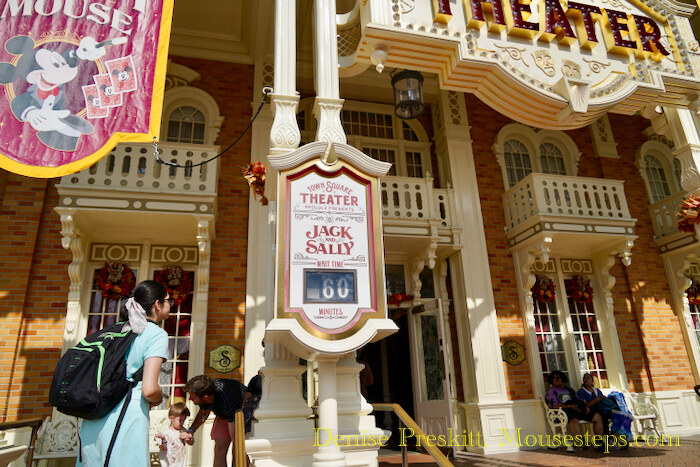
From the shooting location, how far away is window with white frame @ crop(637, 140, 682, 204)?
10.5m

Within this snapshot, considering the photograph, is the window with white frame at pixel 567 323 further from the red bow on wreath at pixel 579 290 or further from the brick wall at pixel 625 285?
the brick wall at pixel 625 285

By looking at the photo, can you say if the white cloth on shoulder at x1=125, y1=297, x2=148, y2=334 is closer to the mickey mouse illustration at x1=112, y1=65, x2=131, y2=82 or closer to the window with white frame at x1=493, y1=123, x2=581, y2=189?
the mickey mouse illustration at x1=112, y1=65, x2=131, y2=82

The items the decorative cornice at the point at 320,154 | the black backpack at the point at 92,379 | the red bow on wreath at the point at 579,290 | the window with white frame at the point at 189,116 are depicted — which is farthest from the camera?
the red bow on wreath at the point at 579,290

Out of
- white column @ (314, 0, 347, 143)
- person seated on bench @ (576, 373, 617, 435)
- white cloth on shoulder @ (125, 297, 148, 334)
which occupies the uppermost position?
white column @ (314, 0, 347, 143)

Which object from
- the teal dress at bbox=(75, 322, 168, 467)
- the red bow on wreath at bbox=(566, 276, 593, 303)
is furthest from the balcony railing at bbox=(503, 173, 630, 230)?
the teal dress at bbox=(75, 322, 168, 467)

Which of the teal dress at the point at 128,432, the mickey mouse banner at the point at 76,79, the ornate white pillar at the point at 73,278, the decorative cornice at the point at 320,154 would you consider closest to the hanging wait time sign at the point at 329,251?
the decorative cornice at the point at 320,154

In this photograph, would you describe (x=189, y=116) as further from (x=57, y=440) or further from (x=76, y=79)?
(x=57, y=440)

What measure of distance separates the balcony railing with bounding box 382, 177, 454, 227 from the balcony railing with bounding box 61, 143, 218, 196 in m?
2.96

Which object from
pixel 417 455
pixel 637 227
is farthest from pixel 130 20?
pixel 637 227

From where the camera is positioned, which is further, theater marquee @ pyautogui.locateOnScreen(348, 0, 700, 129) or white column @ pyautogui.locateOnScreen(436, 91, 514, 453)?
white column @ pyautogui.locateOnScreen(436, 91, 514, 453)

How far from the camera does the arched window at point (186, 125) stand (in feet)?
27.4

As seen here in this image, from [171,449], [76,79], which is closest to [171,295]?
[171,449]

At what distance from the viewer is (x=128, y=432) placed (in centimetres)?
238

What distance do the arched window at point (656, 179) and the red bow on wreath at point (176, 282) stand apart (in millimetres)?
10032
